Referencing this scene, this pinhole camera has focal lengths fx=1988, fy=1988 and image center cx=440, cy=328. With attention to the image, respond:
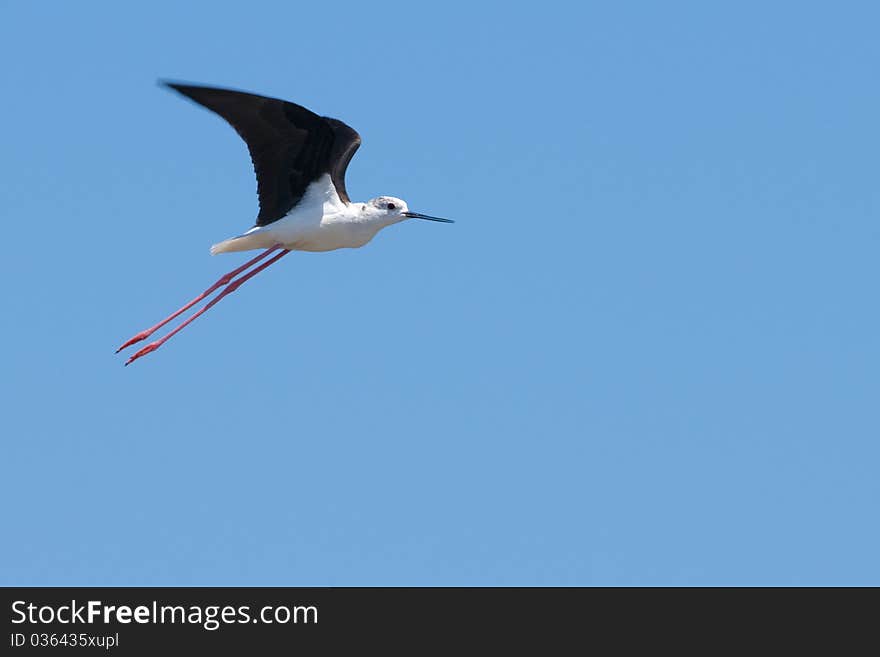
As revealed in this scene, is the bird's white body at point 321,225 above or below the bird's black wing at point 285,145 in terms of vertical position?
below

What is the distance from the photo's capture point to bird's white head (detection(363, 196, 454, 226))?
17672mm

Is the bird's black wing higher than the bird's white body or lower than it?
higher

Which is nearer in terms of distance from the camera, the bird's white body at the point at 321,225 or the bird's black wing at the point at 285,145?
the bird's black wing at the point at 285,145

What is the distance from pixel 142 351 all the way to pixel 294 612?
10.9 ft

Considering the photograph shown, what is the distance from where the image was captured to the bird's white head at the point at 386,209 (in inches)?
696

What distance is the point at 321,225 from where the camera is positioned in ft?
57.2

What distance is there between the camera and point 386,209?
17.7 meters

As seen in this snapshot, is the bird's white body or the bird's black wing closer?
the bird's black wing

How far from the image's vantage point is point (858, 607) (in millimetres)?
16000

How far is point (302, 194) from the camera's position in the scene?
692 inches

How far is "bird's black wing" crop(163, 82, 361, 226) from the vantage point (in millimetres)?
16984

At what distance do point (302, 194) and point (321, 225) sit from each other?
361 millimetres

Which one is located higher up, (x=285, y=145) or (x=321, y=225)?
(x=285, y=145)

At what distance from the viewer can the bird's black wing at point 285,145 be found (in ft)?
55.7
